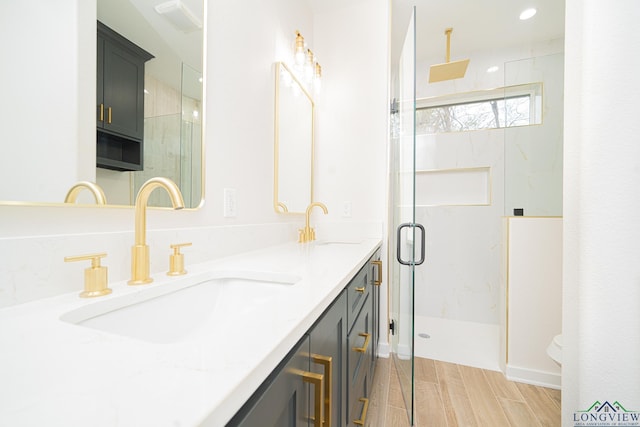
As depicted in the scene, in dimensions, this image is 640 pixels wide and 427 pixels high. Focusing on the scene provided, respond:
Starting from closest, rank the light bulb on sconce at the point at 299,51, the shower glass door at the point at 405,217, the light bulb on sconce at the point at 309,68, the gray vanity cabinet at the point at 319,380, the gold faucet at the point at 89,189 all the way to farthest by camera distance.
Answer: the gray vanity cabinet at the point at 319,380, the gold faucet at the point at 89,189, the shower glass door at the point at 405,217, the light bulb on sconce at the point at 299,51, the light bulb on sconce at the point at 309,68

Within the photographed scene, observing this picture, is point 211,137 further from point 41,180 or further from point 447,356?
point 447,356

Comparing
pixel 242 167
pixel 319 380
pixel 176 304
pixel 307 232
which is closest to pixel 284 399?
pixel 319 380

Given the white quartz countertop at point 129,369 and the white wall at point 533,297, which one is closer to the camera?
the white quartz countertop at point 129,369

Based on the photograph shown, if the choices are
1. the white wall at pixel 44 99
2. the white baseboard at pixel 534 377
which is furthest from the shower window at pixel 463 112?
the white wall at pixel 44 99

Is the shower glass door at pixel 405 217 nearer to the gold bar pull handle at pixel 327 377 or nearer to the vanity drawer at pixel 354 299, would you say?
the vanity drawer at pixel 354 299

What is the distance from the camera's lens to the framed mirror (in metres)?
0.51

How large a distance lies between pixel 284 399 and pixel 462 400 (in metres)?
1.55

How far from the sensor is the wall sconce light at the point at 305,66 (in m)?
1.72

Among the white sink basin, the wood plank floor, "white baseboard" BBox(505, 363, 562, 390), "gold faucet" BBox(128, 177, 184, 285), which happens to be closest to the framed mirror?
"gold faucet" BBox(128, 177, 184, 285)

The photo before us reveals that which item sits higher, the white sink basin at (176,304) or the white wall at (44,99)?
the white wall at (44,99)

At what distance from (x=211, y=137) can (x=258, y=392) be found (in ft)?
3.10

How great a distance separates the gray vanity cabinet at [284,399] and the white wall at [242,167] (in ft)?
1.73
